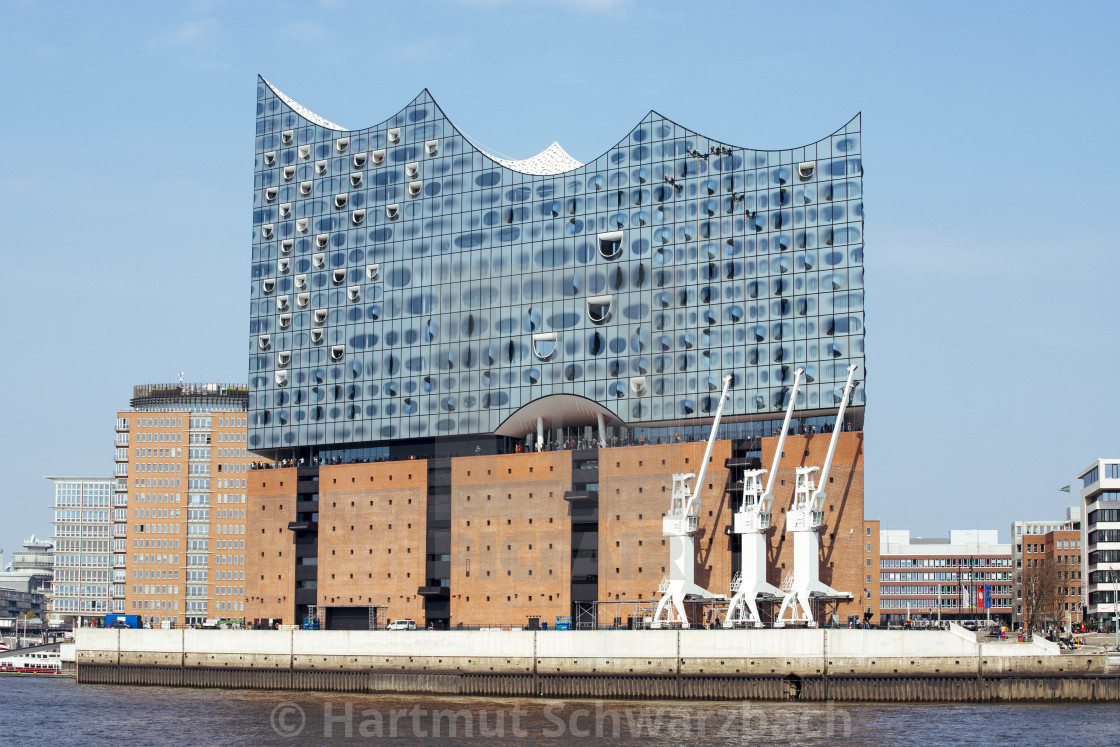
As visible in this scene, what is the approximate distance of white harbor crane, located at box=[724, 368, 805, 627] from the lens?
314 feet

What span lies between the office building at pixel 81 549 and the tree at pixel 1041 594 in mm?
112496

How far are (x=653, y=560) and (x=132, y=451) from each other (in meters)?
86.3

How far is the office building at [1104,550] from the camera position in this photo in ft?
408

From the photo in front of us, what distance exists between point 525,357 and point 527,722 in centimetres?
4076

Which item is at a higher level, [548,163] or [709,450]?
[548,163]

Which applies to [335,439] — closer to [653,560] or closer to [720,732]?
[653,560]

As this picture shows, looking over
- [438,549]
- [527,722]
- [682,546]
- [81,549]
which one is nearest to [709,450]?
[682,546]

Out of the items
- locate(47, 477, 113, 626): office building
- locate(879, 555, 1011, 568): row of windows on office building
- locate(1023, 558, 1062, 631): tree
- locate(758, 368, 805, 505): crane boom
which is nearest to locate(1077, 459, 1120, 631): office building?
locate(1023, 558, 1062, 631): tree

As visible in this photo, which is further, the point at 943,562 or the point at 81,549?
the point at 943,562

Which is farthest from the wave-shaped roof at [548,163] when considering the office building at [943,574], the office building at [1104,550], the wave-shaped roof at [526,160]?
the office building at [943,574]

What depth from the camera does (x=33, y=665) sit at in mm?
130875

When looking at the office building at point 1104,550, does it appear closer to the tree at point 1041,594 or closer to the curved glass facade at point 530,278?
the tree at point 1041,594

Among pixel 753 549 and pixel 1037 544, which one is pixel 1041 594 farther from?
pixel 753 549

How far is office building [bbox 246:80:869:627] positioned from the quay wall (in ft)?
25.2
